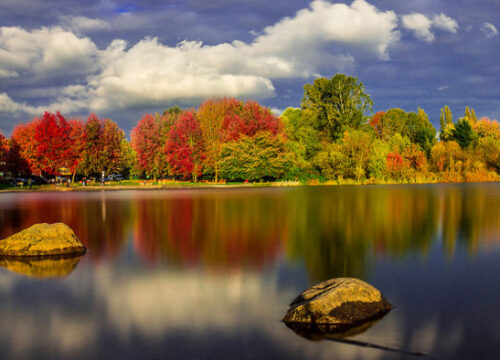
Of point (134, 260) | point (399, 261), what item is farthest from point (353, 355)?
point (134, 260)

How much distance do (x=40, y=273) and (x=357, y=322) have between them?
702 centimetres

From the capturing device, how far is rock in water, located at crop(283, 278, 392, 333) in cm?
630

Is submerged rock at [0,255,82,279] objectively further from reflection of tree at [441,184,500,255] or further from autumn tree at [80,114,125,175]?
autumn tree at [80,114,125,175]

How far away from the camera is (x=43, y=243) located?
39.0 ft

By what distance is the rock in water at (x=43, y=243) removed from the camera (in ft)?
38.9

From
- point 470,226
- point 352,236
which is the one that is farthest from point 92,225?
point 470,226

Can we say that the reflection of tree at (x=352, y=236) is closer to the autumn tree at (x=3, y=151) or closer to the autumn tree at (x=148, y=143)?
the autumn tree at (x=148, y=143)

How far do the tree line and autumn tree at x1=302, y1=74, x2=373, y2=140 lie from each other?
345 inches

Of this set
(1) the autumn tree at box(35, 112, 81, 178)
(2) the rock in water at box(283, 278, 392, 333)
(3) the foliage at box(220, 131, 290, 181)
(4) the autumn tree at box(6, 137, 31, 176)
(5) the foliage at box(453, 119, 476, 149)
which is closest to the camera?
(2) the rock in water at box(283, 278, 392, 333)

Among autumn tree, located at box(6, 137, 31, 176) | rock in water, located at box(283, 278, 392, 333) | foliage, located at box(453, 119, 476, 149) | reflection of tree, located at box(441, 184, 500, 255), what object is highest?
foliage, located at box(453, 119, 476, 149)

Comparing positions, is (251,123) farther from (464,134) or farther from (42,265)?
(42,265)

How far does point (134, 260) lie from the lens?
36.6 ft

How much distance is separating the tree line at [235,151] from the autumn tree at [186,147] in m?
0.14

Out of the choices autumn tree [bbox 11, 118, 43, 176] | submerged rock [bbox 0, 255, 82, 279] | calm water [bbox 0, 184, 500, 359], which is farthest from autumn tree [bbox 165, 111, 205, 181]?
submerged rock [bbox 0, 255, 82, 279]
